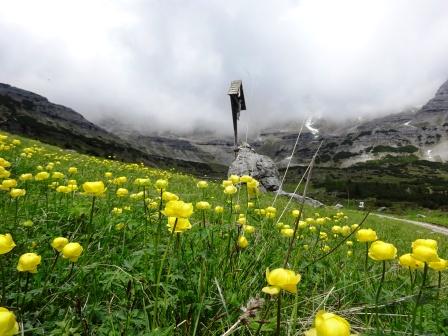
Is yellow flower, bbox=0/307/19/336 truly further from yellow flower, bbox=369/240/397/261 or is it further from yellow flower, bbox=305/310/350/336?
yellow flower, bbox=369/240/397/261

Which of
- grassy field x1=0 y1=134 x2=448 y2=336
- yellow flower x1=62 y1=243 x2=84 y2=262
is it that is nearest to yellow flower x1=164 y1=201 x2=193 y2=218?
grassy field x1=0 y1=134 x2=448 y2=336

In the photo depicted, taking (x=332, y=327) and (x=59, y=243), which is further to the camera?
(x=59, y=243)

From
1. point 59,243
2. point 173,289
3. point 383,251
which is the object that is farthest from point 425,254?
point 59,243

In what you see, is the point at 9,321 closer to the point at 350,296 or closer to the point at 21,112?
the point at 350,296

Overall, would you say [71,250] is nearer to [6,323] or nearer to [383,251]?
[6,323]

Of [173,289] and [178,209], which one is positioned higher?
[178,209]

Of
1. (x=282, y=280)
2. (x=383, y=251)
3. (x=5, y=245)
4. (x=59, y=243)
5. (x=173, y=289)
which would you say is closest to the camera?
(x=282, y=280)

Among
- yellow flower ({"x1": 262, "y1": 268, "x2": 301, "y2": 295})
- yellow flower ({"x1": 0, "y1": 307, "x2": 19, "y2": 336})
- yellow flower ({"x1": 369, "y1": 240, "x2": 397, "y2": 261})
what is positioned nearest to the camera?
yellow flower ({"x1": 0, "y1": 307, "x2": 19, "y2": 336})

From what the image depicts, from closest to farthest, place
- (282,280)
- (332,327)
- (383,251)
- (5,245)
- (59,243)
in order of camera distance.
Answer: (332,327)
(282,280)
(5,245)
(383,251)
(59,243)

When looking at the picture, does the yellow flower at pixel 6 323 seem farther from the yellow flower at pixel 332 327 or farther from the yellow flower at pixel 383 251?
the yellow flower at pixel 383 251

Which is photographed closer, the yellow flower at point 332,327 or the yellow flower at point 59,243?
the yellow flower at point 332,327

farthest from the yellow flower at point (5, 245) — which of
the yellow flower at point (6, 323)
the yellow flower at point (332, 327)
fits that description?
the yellow flower at point (332, 327)

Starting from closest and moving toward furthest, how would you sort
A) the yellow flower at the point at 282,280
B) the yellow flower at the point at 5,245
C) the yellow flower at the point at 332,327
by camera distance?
the yellow flower at the point at 332,327
the yellow flower at the point at 282,280
the yellow flower at the point at 5,245

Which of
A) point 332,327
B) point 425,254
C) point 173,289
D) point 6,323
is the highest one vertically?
point 425,254
